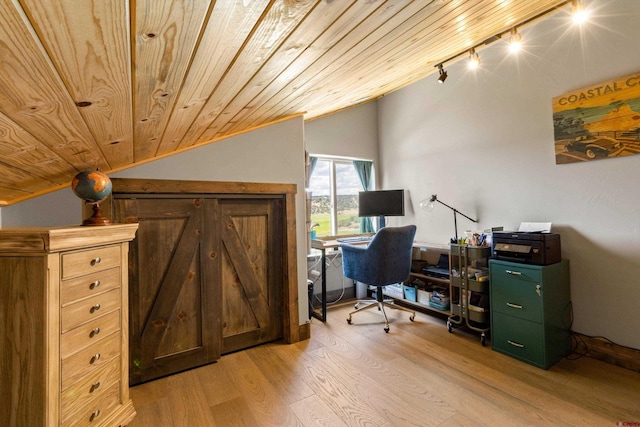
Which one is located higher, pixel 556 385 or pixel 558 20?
pixel 558 20

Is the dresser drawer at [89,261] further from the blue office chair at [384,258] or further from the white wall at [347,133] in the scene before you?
the white wall at [347,133]

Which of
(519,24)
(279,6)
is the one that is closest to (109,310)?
(279,6)

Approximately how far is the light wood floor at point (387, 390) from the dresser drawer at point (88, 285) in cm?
91

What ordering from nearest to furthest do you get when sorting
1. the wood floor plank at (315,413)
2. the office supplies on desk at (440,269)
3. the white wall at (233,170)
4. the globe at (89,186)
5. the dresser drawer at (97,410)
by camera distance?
the dresser drawer at (97,410)
the globe at (89,186)
the wood floor plank at (315,413)
the white wall at (233,170)
the office supplies on desk at (440,269)

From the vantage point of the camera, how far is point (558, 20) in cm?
249

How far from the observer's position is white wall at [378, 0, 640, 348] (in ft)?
7.20

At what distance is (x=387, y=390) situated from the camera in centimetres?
197

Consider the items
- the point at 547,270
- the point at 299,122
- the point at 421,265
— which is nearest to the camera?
the point at 547,270

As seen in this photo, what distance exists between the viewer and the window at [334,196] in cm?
410

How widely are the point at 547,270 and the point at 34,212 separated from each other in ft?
12.4

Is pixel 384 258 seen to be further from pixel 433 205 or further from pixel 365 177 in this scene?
pixel 365 177

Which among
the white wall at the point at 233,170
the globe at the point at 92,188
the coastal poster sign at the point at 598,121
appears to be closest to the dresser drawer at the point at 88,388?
the globe at the point at 92,188

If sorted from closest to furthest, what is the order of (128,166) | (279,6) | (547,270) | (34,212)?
1. (279,6)
2. (34,212)
3. (128,166)
4. (547,270)

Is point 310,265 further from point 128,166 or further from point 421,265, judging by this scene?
point 128,166
